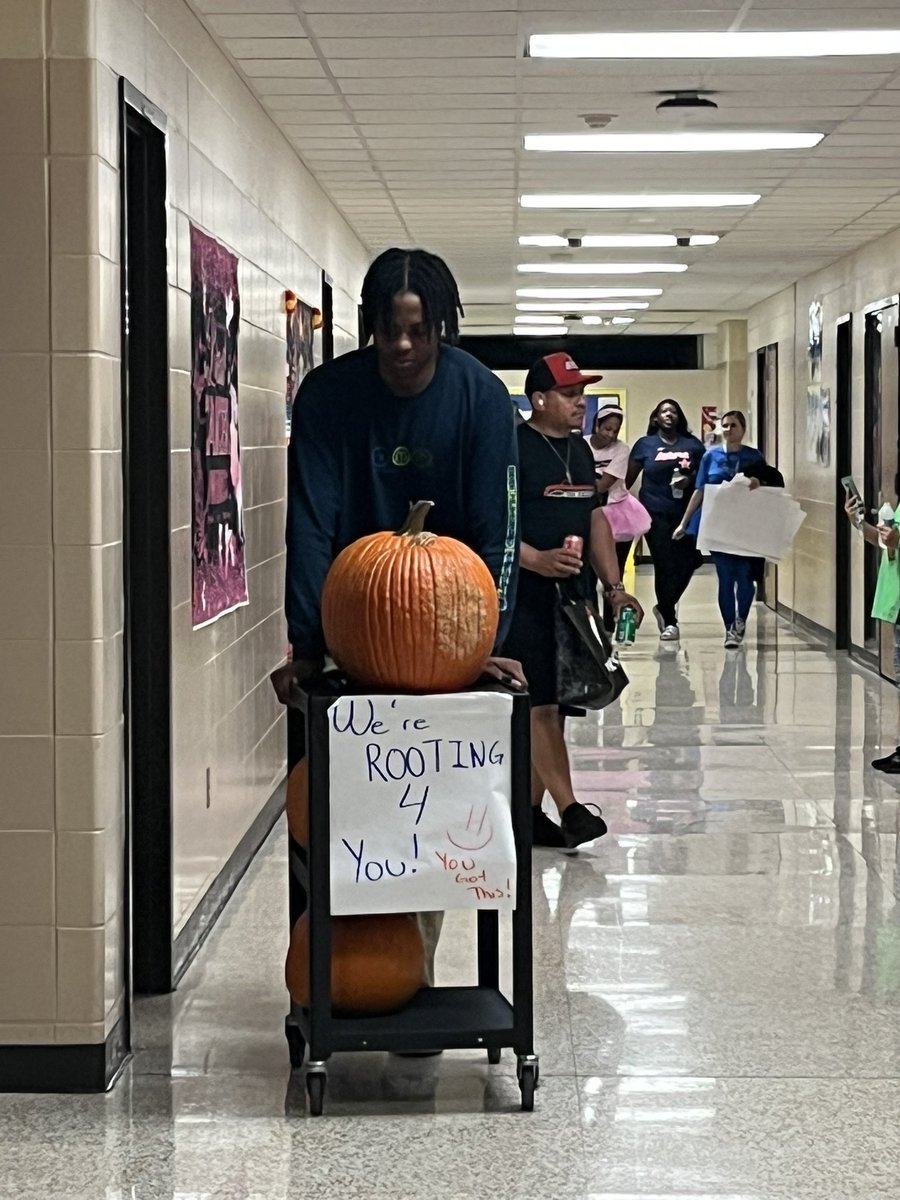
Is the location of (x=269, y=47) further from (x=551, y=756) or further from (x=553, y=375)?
(x=551, y=756)

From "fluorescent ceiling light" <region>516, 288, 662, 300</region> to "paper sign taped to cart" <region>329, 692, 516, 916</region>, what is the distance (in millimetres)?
12737

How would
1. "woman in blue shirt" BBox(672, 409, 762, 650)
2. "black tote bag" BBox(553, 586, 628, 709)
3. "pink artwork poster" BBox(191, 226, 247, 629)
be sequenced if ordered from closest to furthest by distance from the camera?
"pink artwork poster" BBox(191, 226, 247, 629) < "black tote bag" BBox(553, 586, 628, 709) < "woman in blue shirt" BBox(672, 409, 762, 650)

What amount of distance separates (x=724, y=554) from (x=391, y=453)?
9453 mm

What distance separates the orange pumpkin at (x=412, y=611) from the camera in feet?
11.7

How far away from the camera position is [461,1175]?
3.34m

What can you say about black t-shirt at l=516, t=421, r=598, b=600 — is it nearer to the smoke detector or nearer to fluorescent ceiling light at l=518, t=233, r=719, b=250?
the smoke detector

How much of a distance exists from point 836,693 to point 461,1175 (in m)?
7.27

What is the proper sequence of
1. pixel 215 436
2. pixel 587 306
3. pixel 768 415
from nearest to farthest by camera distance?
1. pixel 215 436
2. pixel 768 415
3. pixel 587 306

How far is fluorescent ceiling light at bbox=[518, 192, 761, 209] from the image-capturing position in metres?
9.68

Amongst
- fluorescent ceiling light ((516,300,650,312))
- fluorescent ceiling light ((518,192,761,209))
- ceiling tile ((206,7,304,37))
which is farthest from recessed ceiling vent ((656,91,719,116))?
fluorescent ceiling light ((516,300,650,312))

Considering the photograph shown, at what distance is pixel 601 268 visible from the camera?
14.0 meters

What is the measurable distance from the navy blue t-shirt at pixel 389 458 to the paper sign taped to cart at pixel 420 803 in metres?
0.36

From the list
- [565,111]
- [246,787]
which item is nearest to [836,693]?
[565,111]

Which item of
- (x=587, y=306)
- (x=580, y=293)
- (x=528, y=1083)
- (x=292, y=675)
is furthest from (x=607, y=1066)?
(x=587, y=306)
